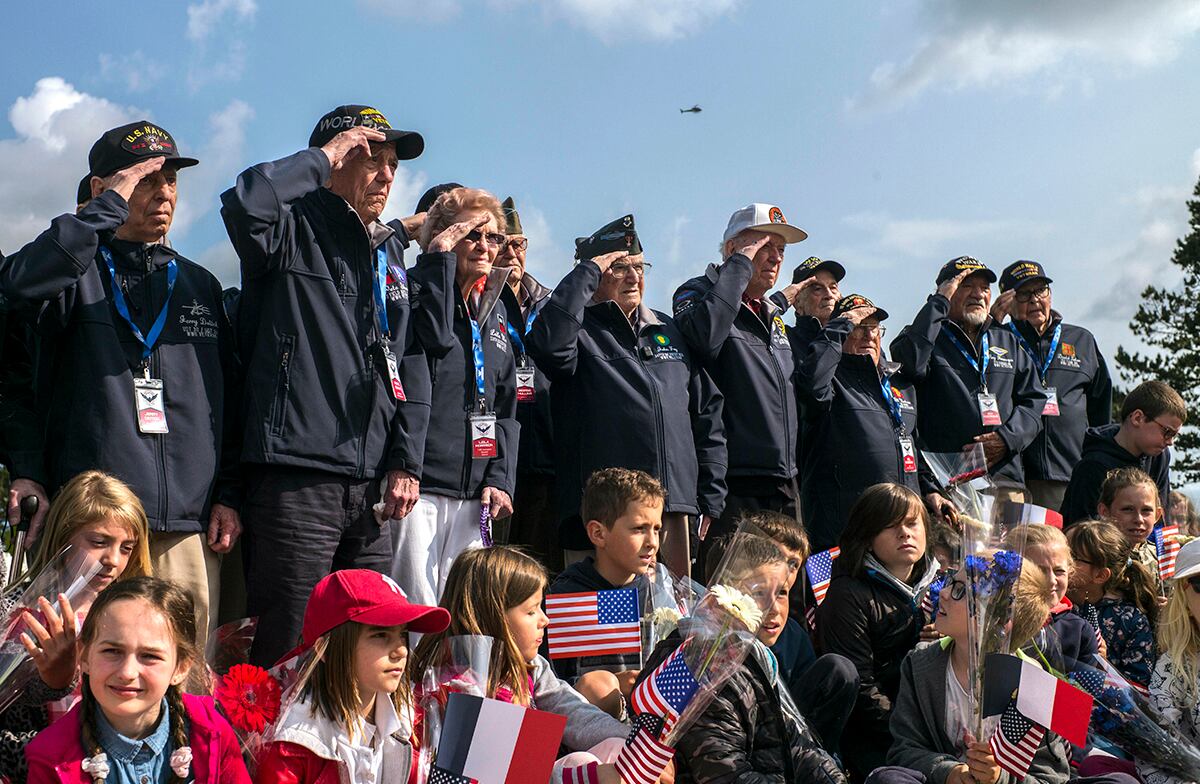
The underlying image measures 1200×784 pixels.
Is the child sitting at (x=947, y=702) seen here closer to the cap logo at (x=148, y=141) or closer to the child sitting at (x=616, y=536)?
the child sitting at (x=616, y=536)

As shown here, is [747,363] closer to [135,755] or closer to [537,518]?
[537,518]

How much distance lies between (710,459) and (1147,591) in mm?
2366

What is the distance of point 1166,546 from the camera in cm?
753

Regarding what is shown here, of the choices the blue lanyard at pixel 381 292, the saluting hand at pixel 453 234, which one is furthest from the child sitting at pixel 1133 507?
the blue lanyard at pixel 381 292

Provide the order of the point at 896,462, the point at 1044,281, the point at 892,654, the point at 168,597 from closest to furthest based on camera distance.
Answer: the point at 168,597
the point at 892,654
the point at 896,462
the point at 1044,281

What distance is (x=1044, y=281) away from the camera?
9727 mm

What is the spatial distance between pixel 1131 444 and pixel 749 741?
5.34m

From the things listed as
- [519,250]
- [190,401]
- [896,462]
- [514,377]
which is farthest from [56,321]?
[896,462]

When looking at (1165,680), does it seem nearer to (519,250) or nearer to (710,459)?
(710,459)

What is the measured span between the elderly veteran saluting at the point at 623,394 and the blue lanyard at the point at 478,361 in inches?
23.4

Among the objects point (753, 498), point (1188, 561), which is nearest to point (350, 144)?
point (753, 498)

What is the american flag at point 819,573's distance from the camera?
20.4 feet

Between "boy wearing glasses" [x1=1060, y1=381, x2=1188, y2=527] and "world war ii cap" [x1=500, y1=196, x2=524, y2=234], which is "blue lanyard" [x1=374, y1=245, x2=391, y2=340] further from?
"boy wearing glasses" [x1=1060, y1=381, x2=1188, y2=527]

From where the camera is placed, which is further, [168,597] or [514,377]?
[514,377]
